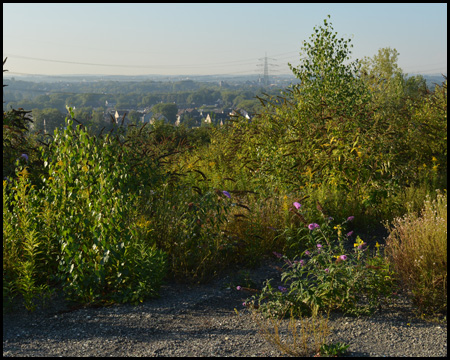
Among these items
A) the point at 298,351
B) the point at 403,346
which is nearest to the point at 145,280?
the point at 298,351

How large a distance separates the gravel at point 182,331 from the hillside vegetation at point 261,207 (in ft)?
0.54

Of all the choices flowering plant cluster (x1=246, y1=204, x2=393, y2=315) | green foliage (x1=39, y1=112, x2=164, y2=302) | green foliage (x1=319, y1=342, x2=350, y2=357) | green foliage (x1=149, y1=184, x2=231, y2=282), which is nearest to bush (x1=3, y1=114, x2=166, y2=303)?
green foliage (x1=39, y1=112, x2=164, y2=302)

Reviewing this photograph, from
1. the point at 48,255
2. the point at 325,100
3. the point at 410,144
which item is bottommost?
the point at 48,255

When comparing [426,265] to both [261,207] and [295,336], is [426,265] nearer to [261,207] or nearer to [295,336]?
[295,336]

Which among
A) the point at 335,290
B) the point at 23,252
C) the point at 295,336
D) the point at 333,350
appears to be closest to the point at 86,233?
the point at 23,252

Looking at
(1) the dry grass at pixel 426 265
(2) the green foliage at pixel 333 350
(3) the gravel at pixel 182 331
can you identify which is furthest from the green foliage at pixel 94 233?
(1) the dry grass at pixel 426 265

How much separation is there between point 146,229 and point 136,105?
8509 centimetres

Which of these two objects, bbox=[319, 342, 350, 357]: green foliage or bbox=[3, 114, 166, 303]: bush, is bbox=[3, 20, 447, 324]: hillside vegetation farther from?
bbox=[319, 342, 350, 357]: green foliage

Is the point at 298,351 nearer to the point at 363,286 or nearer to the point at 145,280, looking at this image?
the point at 363,286

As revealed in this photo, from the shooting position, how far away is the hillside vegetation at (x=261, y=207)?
3.68 metres

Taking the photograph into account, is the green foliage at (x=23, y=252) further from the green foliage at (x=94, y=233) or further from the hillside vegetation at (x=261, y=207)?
the green foliage at (x=94, y=233)

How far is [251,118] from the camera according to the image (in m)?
8.65

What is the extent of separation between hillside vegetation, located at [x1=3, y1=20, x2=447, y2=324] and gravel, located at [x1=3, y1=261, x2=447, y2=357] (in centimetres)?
16

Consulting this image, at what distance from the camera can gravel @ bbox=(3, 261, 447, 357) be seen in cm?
296
